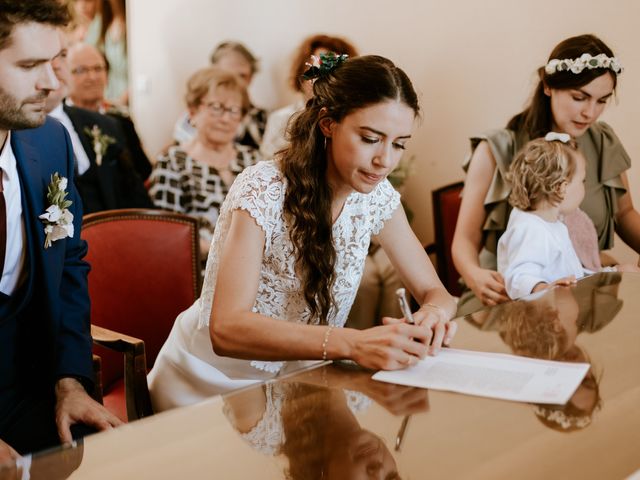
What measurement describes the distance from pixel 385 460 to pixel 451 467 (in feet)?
0.32

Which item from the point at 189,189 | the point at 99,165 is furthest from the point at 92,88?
the point at 189,189

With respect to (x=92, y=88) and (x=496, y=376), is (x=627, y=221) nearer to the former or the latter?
(x=496, y=376)

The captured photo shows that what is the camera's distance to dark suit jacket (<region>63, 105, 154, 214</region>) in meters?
3.83

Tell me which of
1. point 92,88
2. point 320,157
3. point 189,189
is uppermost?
point 320,157

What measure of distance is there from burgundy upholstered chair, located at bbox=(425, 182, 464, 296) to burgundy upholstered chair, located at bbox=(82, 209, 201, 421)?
1.07 metres

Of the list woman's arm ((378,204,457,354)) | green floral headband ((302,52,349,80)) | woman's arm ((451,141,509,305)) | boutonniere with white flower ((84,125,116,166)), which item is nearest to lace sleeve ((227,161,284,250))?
green floral headband ((302,52,349,80))

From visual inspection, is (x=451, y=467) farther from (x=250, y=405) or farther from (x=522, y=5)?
(x=522, y=5)

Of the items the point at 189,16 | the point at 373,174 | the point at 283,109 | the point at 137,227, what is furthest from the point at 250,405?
the point at 189,16

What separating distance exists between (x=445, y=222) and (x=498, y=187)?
0.45 m

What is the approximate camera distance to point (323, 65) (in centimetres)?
198

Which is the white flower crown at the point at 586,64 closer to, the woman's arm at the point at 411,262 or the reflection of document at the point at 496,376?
the woman's arm at the point at 411,262

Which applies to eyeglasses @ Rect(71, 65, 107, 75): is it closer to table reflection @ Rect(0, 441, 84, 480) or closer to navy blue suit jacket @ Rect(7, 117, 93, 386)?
navy blue suit jacket @ Rect(7, 117, 93, 386)

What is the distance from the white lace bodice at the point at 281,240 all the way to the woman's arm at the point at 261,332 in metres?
0.07

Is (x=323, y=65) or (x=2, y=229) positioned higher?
(x=323, y=65)
